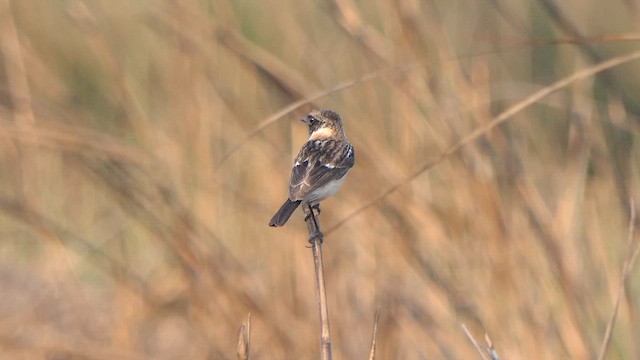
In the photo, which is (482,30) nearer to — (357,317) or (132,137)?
(357,317)

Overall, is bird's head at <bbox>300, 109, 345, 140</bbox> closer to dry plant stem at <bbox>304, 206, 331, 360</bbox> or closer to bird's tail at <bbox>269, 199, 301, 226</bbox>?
bird's tail at <bbox>269, 199, 301, 226</bbox>

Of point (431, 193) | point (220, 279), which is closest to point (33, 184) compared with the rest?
point (220, 279)

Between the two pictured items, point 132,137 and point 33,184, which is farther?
point 132,137

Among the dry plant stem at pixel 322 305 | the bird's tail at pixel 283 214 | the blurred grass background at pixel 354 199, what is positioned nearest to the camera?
the dry plant stem at pixel 322 305

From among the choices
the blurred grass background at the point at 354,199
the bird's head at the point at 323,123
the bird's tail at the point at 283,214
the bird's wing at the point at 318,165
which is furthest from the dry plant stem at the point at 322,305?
the bird's head at the point at 323,123

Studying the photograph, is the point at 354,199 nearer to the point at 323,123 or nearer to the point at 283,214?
the point at 323,123

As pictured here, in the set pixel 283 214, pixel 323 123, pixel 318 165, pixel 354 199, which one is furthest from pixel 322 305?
pixel 354 199

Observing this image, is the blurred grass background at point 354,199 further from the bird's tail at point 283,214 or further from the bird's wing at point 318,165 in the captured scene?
the bird's tail at point 283,214

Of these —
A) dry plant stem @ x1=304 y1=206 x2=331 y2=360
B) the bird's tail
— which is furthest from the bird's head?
dry plant stem @ x1=304 y1=206 x2=331 y2=360
